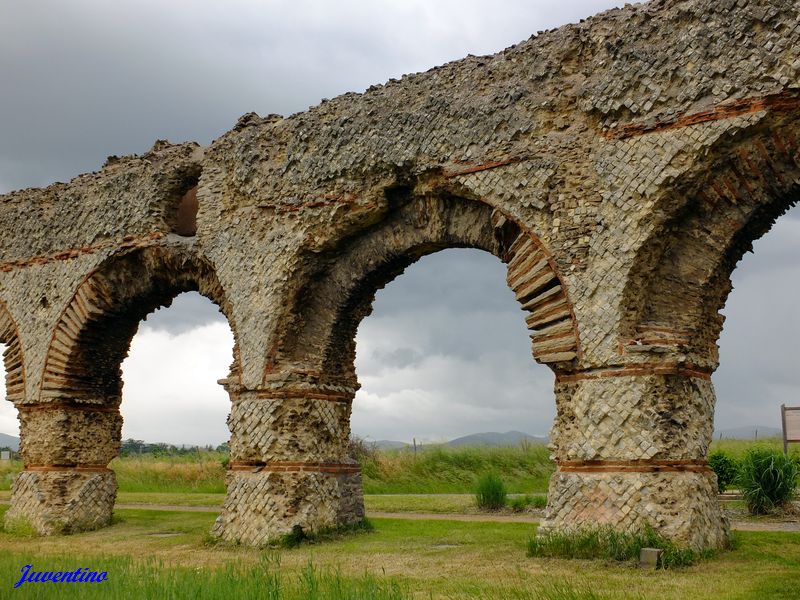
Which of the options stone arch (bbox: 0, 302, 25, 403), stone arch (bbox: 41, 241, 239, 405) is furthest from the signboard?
stone arch (bbox: 0, 302, 25, 403)

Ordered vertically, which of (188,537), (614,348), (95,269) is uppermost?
(95,269)

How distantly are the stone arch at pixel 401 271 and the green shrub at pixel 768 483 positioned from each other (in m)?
4.73

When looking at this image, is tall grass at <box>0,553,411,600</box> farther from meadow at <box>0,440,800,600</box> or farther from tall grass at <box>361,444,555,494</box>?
tall grass at <box>361,444,555,494</box>

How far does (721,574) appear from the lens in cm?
621

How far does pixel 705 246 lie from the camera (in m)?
7.27

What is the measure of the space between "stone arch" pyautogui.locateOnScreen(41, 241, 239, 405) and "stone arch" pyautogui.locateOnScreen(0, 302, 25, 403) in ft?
2.19

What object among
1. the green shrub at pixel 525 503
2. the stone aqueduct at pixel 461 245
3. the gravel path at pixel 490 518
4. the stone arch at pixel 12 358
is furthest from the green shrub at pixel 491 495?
the stone arch at pixel 12 358

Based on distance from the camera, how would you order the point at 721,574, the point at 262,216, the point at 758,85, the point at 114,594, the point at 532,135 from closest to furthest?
the point at 114,594
the point at 721,574
the point at 758,85
the point at 532,135
the point at 262,216

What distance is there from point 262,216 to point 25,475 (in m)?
5.01

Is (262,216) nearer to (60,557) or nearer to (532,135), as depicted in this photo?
(532,135)

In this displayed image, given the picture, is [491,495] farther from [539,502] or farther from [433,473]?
[433,473]

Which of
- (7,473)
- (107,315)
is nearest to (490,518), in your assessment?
(107,315)

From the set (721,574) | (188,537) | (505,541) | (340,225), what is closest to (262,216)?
(340,225)

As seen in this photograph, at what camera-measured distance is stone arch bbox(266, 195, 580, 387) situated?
25.1ft
